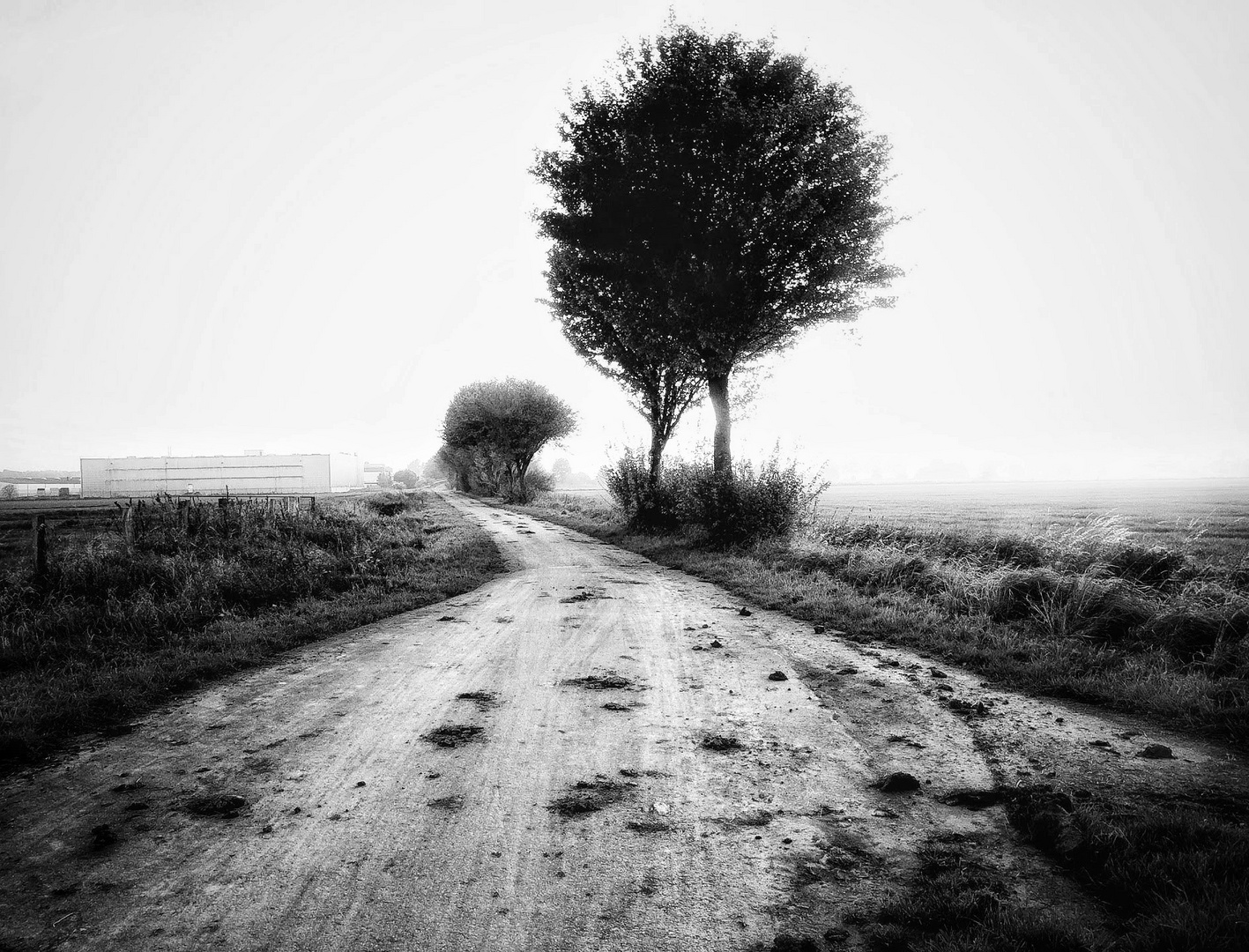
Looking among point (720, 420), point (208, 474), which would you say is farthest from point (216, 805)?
point (208, 474)

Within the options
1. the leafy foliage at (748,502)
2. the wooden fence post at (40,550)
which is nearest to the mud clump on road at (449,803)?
the wooden fence post at (40,550)

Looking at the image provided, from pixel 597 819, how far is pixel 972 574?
7.72 meters

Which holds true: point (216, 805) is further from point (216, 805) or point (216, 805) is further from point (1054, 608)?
point (1054, 608)

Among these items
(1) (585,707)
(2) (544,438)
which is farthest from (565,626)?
(2) (544,438)

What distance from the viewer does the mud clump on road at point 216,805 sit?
3.44m

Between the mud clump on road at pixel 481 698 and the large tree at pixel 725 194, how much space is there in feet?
36.3

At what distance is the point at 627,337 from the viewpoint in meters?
18.8

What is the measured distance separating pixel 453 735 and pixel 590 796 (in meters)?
1.39

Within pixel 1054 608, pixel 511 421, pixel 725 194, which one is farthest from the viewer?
pixel 511 421

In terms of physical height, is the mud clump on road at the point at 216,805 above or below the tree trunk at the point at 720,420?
below

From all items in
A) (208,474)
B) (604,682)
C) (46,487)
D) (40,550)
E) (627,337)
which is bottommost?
(604,682)

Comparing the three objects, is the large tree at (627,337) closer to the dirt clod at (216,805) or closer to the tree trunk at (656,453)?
the tree trunk at (656,453)

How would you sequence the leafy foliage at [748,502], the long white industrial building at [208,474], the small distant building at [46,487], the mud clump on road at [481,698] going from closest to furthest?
the mud clump on road at [481,698]
the leafy foliage at [748,502]
the long white industrial building at [208,474]
the small distant building at [46,487]

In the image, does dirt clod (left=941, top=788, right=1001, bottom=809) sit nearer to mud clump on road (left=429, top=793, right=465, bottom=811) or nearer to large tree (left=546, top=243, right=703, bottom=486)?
mud clump on road (left=429, top=793, right=465, bottom=811)
